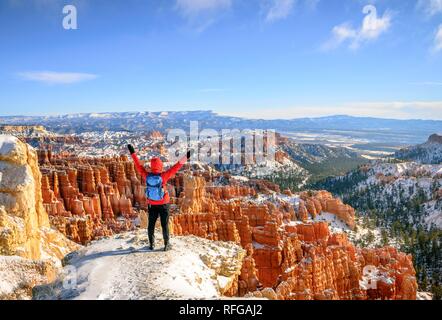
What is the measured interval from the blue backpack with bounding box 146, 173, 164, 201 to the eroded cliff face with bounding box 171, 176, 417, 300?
1091cm

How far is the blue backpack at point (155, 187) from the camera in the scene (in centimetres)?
818

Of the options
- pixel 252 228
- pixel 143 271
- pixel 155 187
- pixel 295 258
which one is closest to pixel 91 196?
pixel 252 228

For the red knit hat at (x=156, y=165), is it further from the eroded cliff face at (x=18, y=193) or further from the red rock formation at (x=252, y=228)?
the eroded cliff face at (x=18, y=193)

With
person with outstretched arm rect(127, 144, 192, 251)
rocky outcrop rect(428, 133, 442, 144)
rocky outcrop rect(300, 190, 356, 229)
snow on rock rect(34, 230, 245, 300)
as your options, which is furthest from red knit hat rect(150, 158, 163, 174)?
rocky outcrop rect(428, 133, 442, 144)

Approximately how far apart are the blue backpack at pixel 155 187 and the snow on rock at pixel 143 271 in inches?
49.3

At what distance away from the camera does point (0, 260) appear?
390 inches

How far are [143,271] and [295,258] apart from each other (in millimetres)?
21648

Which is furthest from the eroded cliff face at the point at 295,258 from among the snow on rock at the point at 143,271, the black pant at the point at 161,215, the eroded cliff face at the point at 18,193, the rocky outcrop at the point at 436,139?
the rocky outcrop at the point at 436,139

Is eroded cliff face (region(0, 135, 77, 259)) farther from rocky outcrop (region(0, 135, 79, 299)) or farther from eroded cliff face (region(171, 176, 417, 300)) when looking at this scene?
eroded cliff face (region(171, 176, 417, 300))

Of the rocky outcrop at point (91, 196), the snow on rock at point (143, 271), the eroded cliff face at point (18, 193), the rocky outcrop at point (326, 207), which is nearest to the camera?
the snow on rock at point (143, 271)

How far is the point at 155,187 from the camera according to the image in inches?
324

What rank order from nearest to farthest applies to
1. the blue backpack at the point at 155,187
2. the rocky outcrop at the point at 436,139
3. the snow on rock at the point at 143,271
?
the snow on rock at the point at 143,271 < the blue backpack at the point at 155,187 < the rocky outcrop at the point at 436,139

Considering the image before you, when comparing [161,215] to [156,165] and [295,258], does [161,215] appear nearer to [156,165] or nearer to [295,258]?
[156,165]

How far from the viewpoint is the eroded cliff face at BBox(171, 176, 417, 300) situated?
21406 millimetres
